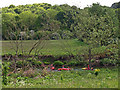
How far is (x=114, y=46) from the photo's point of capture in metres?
14.1

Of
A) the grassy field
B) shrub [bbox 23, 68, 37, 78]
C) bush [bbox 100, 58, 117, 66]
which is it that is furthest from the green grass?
the grassy field

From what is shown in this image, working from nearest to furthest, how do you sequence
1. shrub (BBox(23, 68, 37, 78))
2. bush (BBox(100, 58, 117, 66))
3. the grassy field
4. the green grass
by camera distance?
the green grass
shrub (BBox(23, 68, 37, 78))
bush (BBox(100, 58, 117, 66))
the grassy field

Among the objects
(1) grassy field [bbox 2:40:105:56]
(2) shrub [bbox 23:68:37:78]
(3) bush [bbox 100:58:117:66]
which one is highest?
(1) grassy field [bbox 2:40:105:56]

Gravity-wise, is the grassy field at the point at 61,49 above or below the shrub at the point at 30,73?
above

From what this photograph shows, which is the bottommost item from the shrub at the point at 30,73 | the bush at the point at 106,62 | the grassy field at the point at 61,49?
the shrub at the point at 30,73

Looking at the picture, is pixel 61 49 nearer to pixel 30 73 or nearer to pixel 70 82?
pixel 30 73

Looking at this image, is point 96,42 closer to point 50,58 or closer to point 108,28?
point 108,28

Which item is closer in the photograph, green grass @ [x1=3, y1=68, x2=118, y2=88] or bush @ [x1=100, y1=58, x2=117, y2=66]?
green grass @ [x1=3, y1=68, x2=118, y2=88]

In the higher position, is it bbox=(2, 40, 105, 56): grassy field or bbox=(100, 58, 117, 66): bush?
bbox=(2, 40, 105, 56): grassy field

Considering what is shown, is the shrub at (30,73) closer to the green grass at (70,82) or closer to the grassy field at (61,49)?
the green grass at (70,82)

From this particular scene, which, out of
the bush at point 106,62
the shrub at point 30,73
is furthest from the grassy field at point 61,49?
the shrub at point 30,73

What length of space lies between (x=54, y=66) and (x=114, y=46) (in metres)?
4.30

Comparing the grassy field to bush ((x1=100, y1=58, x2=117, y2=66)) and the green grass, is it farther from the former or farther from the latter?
the green grass

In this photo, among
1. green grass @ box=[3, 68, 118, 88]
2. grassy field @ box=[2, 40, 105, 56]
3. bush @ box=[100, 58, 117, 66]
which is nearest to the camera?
green grass @ box=[3, 68, 118, 88]
